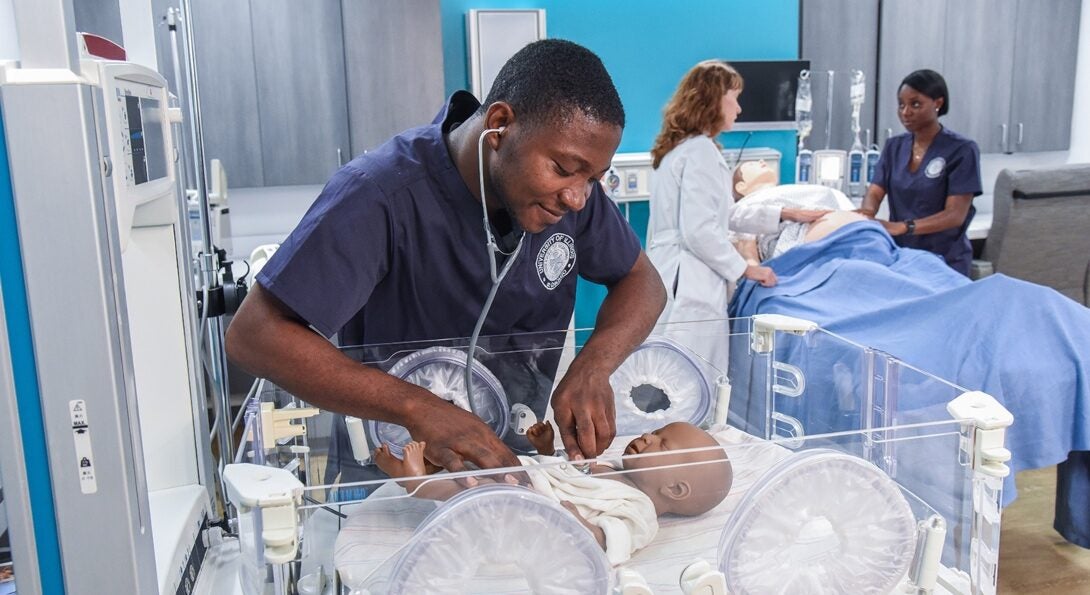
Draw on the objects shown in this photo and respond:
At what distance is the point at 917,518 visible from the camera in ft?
3.17

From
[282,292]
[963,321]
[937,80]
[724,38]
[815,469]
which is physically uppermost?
[724,38]

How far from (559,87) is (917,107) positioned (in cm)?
305

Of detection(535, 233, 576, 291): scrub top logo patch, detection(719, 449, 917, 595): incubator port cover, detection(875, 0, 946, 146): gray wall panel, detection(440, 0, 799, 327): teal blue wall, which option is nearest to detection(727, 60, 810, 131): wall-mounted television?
detection(440, 0, 799, 327): teal blue wall

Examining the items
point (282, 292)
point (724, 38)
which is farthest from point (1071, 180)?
point (282, 292)

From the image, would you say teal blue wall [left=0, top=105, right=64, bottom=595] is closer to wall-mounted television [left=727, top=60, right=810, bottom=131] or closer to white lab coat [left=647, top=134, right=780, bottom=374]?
white lab coat [left=647, top=134, right=780, bottom=374]

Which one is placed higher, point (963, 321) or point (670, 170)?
point (670, 170)

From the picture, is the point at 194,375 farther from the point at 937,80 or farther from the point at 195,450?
the point at 937,80

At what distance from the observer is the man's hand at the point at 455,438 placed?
1026 millimetres

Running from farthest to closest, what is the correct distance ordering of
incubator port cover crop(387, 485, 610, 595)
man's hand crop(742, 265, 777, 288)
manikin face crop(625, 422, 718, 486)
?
1. man's hand crop(742, 265, 777, 288)
2. manikin face crop(625, 422, 718, 486)
3. incubator port cover crop(387, 485, 610, 595)

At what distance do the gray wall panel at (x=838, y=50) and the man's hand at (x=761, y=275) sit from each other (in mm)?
1514

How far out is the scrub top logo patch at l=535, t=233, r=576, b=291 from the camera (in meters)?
1.44

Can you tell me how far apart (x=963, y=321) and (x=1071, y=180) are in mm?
1592

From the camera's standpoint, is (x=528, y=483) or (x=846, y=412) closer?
(x=528, y=483)

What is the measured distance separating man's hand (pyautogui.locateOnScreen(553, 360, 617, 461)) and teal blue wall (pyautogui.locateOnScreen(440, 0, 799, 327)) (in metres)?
2.63
